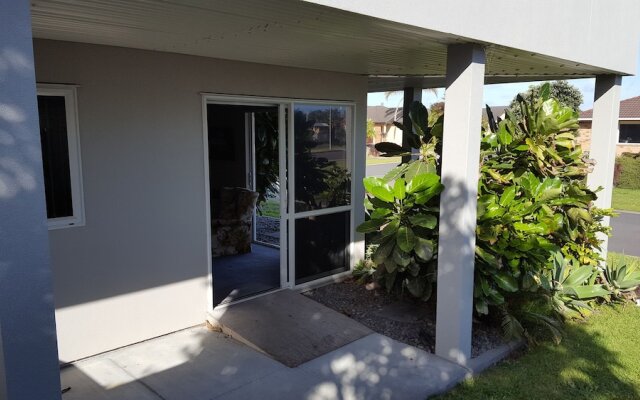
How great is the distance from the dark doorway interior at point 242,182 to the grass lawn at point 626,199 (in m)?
11.7

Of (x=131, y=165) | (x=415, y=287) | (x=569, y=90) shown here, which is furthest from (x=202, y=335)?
(x=569, y=90)

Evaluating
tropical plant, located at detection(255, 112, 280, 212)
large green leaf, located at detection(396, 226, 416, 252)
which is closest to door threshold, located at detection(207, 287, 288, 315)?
large green leaf, located at detection(396, 226, 416, 252)

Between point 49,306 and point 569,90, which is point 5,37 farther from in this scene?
point 569,90

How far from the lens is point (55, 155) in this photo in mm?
4324

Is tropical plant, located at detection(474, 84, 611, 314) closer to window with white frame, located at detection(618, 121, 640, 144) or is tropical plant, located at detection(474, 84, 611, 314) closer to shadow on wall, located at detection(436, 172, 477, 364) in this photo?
shadow on wall, located at detection(436, 172, 477, 364)

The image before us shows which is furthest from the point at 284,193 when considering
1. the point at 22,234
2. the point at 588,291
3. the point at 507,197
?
the point at 22,234

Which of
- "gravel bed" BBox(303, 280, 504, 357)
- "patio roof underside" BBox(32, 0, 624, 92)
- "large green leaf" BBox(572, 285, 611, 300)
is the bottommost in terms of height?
"gravel bed" BBox(303, 280, 504, 357)

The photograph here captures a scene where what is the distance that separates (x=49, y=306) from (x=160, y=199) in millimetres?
3085

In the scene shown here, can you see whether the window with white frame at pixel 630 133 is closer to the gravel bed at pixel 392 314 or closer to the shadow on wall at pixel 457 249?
the gravel bed at pixel 392 314

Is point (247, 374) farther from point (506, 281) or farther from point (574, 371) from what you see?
point (574, 371)

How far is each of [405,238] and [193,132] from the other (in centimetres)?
235

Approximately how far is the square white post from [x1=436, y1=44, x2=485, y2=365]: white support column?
341cm

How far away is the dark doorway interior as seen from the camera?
783cm

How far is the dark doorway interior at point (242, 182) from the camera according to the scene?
25.7 ft
